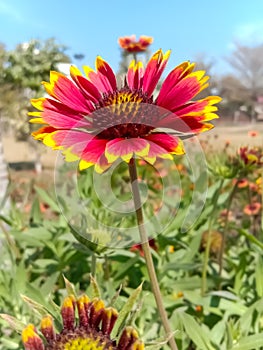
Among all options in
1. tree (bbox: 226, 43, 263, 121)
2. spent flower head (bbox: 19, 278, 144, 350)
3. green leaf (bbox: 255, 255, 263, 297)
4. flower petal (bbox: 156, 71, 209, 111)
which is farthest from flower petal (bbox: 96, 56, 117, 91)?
tree (bbox: 226, 43, 263, 121)

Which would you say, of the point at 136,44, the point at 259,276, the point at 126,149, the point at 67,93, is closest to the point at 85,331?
the point at 126,149

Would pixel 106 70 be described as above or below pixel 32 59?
below

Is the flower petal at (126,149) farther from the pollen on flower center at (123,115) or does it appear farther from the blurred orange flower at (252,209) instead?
the blurred orange flower at (252,209)

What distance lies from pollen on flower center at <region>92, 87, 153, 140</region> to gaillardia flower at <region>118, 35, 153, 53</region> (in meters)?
1.89

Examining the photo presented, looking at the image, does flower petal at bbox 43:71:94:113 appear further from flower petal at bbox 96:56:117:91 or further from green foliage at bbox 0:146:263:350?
green foliage at bbox 0:146:263:350

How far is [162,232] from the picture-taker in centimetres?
115

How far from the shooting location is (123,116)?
59cm

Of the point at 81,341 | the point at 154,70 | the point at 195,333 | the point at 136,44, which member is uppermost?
the point at 136,44

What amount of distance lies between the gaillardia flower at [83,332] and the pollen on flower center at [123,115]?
0.64 feet

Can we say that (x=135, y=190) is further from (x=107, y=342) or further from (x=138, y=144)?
(x=107, y=342)

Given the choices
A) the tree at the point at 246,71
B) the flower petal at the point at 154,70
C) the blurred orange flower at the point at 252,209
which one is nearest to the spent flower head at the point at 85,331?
the flower petal at the point at 154,70

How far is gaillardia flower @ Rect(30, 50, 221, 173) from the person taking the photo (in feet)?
1.72

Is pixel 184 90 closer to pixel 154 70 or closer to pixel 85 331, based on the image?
pixel 154 70

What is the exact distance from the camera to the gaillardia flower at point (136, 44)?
2.48 metres
